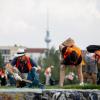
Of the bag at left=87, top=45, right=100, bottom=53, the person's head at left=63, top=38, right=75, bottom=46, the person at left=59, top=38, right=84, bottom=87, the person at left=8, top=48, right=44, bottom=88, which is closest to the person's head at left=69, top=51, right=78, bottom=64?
the person at left=59, top=38, right=84, bottom=87

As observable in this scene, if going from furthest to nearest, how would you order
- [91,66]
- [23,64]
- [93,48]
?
1. [91,66]
2. [23,64]
3. [93,48]

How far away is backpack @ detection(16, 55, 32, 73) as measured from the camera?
576 inches

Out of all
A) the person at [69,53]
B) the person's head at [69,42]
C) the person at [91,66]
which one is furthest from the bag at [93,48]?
the person at [91,66]

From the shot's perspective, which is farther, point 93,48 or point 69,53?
point 93,48

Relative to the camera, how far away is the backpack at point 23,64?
1462 centimetres

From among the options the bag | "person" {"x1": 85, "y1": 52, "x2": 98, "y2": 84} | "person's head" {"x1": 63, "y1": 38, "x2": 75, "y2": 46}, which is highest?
"person's head" {"x1": 63, "y1": 38, "x2": 75, "y2": 46}

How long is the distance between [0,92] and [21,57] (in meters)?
4.24

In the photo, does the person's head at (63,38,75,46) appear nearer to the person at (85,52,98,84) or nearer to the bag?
the bag

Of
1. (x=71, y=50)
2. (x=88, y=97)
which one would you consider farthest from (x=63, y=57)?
(x=88, y=97)

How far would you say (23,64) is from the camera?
48.3ft

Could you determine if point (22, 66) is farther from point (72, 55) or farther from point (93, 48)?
point (93, 48)

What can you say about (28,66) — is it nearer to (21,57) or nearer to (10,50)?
(21,57)

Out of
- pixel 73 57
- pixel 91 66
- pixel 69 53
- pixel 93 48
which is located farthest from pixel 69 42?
pixel 91 66

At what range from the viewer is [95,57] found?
14.7 m
